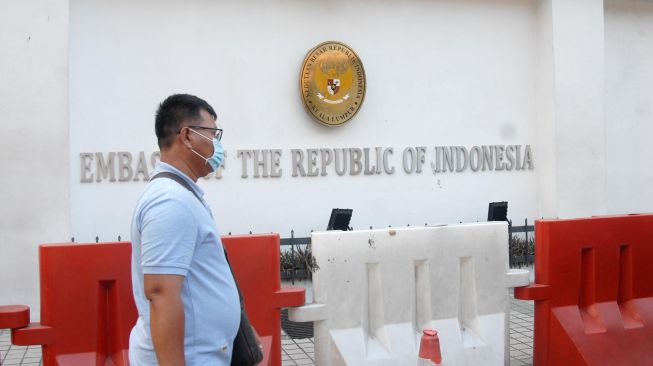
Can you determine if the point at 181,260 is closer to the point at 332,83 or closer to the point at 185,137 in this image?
the point at 185,137

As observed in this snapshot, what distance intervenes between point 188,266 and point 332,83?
6.73 m

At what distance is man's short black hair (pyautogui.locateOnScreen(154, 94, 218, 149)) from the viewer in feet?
9.07

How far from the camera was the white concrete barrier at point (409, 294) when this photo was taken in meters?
4.82

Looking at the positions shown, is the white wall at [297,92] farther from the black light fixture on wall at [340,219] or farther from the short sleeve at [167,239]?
the short sleeve at [167,239]

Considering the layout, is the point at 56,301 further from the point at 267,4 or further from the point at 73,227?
the point at 267,4

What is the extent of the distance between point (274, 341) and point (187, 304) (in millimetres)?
2116

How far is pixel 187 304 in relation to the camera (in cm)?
256

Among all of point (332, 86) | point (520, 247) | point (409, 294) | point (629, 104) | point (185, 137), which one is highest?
point (332, 86)

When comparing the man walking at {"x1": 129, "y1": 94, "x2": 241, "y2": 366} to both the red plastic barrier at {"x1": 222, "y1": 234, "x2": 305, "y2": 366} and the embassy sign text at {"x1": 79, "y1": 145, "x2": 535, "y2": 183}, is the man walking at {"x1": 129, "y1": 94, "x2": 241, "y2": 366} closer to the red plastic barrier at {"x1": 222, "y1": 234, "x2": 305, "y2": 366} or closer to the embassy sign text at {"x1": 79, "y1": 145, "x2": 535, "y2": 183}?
the red plastic barrier at {"x1": 222, "y1": 234, "x2": 305, "y2": 366}

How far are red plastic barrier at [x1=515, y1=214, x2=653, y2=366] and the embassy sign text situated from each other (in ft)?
13.8

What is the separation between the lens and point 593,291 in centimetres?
548

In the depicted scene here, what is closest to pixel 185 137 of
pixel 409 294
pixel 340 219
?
pixel 409 294

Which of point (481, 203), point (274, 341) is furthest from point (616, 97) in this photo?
point (274, 341)

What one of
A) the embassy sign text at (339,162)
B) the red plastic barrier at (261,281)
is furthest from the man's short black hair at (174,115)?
the embassy sign text at (339,162)
